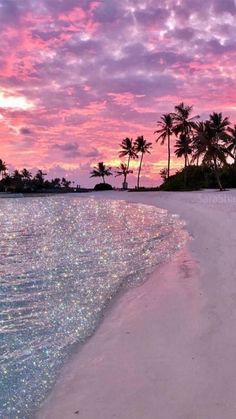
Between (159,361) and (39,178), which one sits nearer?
(159,361)

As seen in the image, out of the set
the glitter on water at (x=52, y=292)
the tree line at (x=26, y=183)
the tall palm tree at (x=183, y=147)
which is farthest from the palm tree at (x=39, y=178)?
the glitter on water at (x=52, y=292)

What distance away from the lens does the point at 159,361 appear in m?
4.96

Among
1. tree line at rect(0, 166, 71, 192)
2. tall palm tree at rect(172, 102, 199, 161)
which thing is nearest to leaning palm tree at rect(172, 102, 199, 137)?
tall palm tree at rect(172, 102, 199, 161)

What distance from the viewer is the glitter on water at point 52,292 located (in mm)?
4906

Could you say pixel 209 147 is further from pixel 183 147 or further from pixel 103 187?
pixel 103 187

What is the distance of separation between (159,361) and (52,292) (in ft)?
14.3

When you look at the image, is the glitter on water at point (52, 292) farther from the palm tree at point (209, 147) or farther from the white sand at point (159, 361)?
the palm tree at point (209, 147)

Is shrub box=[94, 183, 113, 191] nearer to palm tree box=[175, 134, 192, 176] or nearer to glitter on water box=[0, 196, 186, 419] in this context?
palm tree box=[175, 134, 192, 176]

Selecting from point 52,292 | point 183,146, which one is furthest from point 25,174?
point 52,292

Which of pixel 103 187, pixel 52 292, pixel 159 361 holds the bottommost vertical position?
pixel 52 292

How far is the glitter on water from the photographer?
4.91m

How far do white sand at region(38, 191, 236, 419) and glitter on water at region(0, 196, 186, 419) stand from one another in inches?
11.8

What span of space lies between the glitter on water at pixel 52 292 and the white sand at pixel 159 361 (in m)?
0.30

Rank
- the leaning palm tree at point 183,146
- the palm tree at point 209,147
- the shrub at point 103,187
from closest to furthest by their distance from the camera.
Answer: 1. the palm tree at point 209,147
2. the leaning palm tree at point 183,146
3. the shrub at point 103,187
